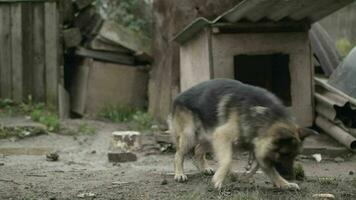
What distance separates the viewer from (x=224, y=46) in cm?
866

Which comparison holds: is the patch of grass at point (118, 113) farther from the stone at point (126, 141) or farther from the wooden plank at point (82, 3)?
the stone at point (126, 141)

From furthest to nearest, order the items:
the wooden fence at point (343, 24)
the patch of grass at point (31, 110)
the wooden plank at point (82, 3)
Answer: the wooden fence at point (343, 24) < the wooden plank at point (82, 3) < the patch of grass at point (31, 110)

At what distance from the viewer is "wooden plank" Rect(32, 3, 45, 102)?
11.6 m

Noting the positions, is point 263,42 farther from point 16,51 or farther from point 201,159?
point 16,51

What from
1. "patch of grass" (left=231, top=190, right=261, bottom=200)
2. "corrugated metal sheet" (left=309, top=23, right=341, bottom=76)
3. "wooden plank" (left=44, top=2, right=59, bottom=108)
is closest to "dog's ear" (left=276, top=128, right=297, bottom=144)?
"patch of grass" (left=231, top=190, right=261, bottom=200)

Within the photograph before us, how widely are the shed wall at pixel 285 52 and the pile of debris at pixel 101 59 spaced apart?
353cm

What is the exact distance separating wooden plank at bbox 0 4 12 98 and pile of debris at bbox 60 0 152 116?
37.8 inches

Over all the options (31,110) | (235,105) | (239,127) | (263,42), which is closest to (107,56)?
(31,110)

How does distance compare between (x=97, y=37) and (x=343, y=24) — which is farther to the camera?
(x=343, y=24)

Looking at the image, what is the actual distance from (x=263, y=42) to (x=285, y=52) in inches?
14.3

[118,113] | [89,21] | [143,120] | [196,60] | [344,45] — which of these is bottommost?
[143,120]

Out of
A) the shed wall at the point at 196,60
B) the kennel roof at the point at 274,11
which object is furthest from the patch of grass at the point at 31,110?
the kennel roof at the point at 274,11

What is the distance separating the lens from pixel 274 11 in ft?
27.3

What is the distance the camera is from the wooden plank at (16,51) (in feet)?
38.1
